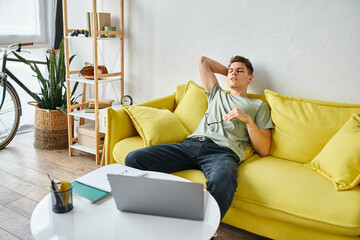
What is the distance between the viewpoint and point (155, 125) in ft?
7.06

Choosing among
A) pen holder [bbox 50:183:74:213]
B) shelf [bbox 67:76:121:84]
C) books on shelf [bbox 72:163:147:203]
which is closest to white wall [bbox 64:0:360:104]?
shelf [bbox 67:76:121:84]

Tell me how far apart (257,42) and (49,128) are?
6.86ft

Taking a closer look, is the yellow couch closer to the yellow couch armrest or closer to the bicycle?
the yellow couch armrest

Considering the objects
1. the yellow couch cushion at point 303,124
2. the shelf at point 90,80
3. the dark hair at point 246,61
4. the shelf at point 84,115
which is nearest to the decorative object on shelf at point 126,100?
the shelf at point 90,80

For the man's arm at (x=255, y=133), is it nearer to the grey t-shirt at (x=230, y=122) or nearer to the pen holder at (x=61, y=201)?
the grey t-shirt at (x=230, y=122)

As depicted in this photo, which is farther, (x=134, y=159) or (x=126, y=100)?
(x=126, y=100)

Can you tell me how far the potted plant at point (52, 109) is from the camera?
10.1 feet

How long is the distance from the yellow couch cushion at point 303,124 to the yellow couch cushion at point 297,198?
0.52 feet

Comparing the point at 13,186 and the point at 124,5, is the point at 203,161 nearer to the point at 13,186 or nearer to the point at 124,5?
the point at 13,186

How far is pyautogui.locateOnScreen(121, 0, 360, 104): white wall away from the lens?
2127 mm

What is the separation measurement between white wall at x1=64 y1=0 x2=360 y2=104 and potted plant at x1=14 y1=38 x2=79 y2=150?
1.41 feet

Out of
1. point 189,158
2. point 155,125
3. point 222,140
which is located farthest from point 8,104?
point 222,140

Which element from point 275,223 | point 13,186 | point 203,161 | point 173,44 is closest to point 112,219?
point 203,161

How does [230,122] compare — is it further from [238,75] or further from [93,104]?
[93,104]
